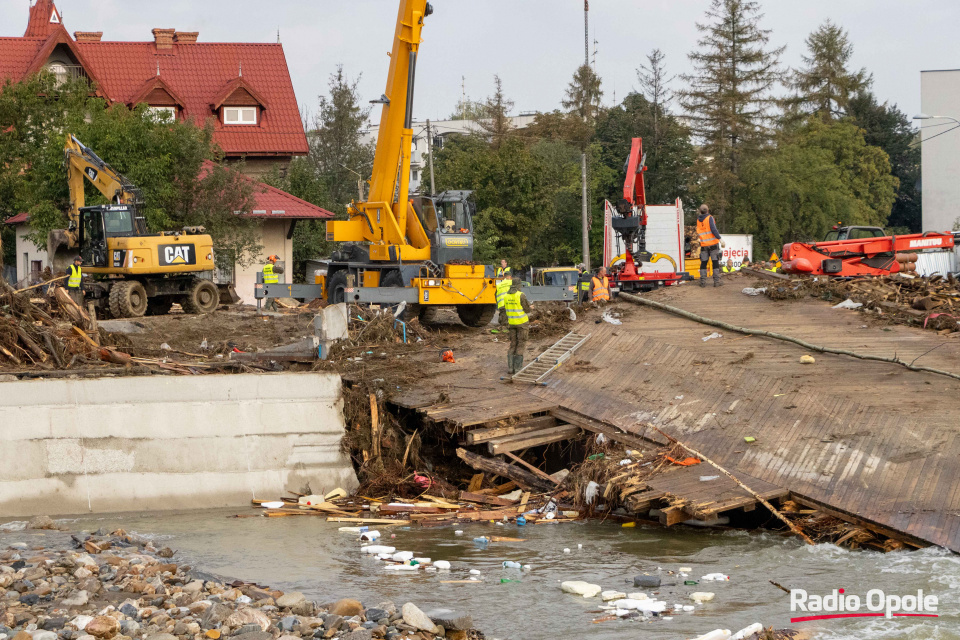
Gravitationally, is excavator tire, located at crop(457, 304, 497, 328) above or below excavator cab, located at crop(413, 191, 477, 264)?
below

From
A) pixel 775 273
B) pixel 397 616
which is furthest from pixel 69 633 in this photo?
pixel 775 273

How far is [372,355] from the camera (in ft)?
55.5

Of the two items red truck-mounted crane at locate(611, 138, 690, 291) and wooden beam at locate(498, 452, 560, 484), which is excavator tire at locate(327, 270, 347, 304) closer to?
red truck-mounted crane at locate(611, 138, 690, 291)

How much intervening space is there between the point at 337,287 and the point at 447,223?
283 cm

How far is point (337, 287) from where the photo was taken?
71.1 ft

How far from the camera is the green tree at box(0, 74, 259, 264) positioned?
29.0m

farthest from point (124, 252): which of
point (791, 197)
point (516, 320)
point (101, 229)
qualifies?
point (791, 197)

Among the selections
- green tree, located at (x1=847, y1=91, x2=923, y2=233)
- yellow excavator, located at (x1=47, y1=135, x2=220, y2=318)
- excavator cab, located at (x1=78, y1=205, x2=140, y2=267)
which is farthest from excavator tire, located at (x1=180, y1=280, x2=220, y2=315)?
green tree, located at (x1=847, y1=91, x2=923, y2=233)

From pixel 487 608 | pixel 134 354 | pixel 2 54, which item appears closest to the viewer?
pixel 487 608

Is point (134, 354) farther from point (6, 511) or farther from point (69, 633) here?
point (69, 633)

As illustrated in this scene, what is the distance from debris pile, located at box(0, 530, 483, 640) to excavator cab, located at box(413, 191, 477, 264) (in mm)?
11983

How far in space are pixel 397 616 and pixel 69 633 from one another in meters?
2.46

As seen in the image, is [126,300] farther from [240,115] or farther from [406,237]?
[240,115]

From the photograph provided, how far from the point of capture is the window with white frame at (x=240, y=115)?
38.2 metres
